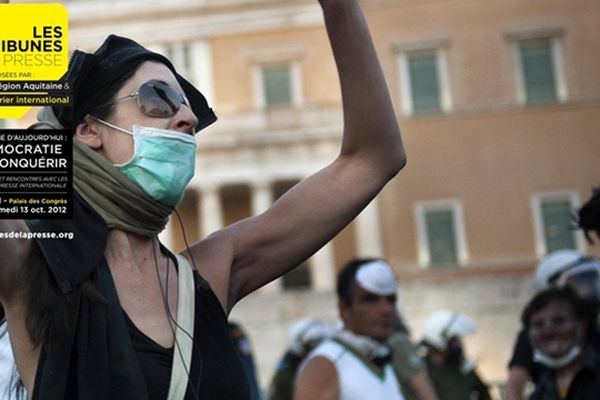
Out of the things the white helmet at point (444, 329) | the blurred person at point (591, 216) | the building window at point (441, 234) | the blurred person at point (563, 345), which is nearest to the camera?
the blurred person at point (591, 216)

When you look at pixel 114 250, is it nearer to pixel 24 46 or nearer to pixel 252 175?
pixel 24 46

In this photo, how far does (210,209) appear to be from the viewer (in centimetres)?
3084

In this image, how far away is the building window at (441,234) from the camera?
1132 inches

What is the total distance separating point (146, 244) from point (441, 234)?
89.6 ft

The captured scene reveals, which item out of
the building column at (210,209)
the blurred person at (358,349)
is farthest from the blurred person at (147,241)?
the building column at (210,209)

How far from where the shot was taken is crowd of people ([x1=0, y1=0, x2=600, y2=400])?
176 centimetres

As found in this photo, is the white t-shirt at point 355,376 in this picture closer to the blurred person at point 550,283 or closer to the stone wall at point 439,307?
the blurred person at point 550,283

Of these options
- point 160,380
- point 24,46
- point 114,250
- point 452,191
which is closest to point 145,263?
point 114,250

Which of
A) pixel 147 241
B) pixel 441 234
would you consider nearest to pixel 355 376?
pixel 147 241

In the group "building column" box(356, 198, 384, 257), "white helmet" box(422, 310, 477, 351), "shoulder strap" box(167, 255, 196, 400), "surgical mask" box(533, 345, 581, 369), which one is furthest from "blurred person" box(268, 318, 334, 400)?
"building column" box(356, 198, 384, 257)

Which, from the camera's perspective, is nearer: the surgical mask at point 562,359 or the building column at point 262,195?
the surgical mask at point 562,359

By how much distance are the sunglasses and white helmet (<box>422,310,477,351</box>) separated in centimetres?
691

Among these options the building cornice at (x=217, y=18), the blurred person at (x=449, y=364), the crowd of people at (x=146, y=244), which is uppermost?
the building cornice at (x=217, y=18)

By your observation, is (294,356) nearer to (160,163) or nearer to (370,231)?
(160,163)
